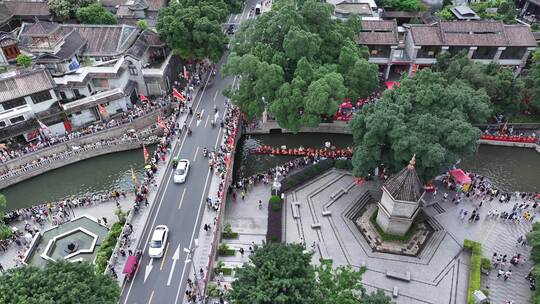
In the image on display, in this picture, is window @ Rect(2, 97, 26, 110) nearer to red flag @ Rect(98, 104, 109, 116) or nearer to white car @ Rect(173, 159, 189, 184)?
red flag @ Rect(98, 104, 109, 116)

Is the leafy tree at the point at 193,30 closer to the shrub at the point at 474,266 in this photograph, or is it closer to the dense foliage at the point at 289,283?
the dense foliage at the point at 289,283

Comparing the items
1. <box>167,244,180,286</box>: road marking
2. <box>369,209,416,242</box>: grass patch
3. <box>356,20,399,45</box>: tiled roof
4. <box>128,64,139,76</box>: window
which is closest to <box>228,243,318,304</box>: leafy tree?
<box>167,244,180,286</box>: road marking

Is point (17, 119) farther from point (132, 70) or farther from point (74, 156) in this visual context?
point (132, 70)

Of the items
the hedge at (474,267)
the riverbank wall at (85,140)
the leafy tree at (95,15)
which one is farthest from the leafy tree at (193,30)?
the hedge at (474,267)

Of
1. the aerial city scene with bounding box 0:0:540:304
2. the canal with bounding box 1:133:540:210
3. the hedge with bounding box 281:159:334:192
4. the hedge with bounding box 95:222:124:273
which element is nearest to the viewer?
the aerial city scene with bounding box 0:0:540:304

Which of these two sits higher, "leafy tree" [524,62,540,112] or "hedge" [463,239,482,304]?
"leafy tree" [524,62,540,112]

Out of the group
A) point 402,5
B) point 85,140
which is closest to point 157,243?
point 85,140

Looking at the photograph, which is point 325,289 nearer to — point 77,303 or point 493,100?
point 77,303

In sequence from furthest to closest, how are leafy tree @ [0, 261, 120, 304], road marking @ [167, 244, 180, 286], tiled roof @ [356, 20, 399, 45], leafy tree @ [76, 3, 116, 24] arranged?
leafy tree @ [76, 3, 116, 24], tiled roof @ [356, 20, 399, 45], road marking @ [167, 244, 180, 286], leafy tree @ [0, 261, 120, 304]
